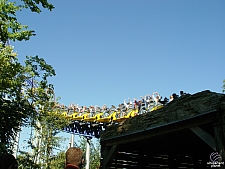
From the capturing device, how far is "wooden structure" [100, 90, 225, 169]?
5.08 metres

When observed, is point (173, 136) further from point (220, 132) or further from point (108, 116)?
point (108, 116)

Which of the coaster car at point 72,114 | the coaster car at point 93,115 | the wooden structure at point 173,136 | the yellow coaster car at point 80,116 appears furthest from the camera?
the coaster car at point 72,114

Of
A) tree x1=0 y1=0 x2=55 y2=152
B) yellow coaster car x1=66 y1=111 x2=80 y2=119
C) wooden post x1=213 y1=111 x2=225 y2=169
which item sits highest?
yellow coaster car x1=66 y1=111 x2=80 y2=119

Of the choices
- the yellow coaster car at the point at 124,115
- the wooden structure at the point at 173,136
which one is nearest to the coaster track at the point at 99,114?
the yellow coaster car at the point at 124,115

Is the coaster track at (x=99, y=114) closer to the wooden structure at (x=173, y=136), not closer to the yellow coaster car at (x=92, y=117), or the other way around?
the yellow coaster car at (x=92, y=117)

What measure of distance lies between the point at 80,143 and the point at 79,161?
116 ft

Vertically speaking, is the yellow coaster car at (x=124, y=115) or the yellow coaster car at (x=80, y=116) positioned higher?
the yellow coaster car at (x=80, y=116)

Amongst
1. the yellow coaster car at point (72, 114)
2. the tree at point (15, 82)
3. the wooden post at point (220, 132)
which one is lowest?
the wooden post at point (220, 132)

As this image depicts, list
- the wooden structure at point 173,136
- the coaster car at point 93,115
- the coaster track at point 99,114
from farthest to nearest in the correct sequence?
the coaster car at point 93,115 < the coaster track at point 99,114 < the wooden structure at point 173,136

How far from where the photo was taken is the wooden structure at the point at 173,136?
5.08 m

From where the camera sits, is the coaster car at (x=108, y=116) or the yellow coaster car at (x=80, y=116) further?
the yellow coaster car at (x=80, y=116)

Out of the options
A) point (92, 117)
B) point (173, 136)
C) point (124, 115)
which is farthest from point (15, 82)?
point (92, 117)

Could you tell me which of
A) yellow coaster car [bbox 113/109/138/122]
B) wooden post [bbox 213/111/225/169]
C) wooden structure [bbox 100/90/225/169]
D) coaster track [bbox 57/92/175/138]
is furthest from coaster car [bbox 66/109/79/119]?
wooden post [bbox 213/111/225/169]

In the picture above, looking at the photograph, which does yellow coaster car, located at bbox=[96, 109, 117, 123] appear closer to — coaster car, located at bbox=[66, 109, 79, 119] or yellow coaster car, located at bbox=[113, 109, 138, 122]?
yellow coaster car, located at bbox=[113, 109, 138, 122]
